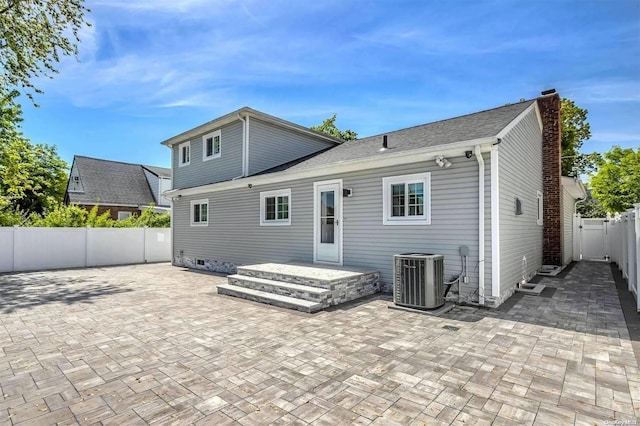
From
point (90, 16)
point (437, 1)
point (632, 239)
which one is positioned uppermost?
point (90, 16)

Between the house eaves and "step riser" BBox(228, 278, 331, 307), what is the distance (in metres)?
5.75

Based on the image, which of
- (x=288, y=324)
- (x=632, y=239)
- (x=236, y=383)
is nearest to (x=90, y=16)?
(x=288, y=324)

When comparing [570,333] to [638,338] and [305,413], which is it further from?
[305,413]

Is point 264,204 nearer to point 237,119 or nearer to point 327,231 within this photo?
point 327,231

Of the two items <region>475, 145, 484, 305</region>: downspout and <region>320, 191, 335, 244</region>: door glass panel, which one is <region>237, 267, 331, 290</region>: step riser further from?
<region>475, 145, 484, 305</region>: downspout

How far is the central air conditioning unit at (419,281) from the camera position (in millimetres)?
5465

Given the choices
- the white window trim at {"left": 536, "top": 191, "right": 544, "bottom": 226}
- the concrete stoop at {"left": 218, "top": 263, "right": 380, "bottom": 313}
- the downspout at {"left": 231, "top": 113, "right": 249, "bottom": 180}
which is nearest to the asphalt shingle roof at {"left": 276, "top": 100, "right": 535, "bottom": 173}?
the concrete stoop at {"left": 218, "top": 263, "right": 380, "bottom": 313}

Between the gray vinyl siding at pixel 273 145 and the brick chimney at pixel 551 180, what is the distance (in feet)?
26.2

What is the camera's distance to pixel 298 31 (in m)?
8.73

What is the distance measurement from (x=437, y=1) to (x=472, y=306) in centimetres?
644

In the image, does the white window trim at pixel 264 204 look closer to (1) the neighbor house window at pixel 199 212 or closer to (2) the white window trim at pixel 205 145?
(1) the neighbor house window at pixel 199 212

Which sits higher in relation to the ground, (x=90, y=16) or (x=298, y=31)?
(x=90, y=16)

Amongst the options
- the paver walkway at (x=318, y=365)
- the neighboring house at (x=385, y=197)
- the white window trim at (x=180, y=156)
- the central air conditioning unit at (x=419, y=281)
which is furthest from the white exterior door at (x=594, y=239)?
the white window trim at (x=180, y=156)

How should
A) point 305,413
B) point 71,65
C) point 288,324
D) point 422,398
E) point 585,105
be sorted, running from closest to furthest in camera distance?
point 305,413
point 422,398
point 288,324
point 71,65
point 585,105
